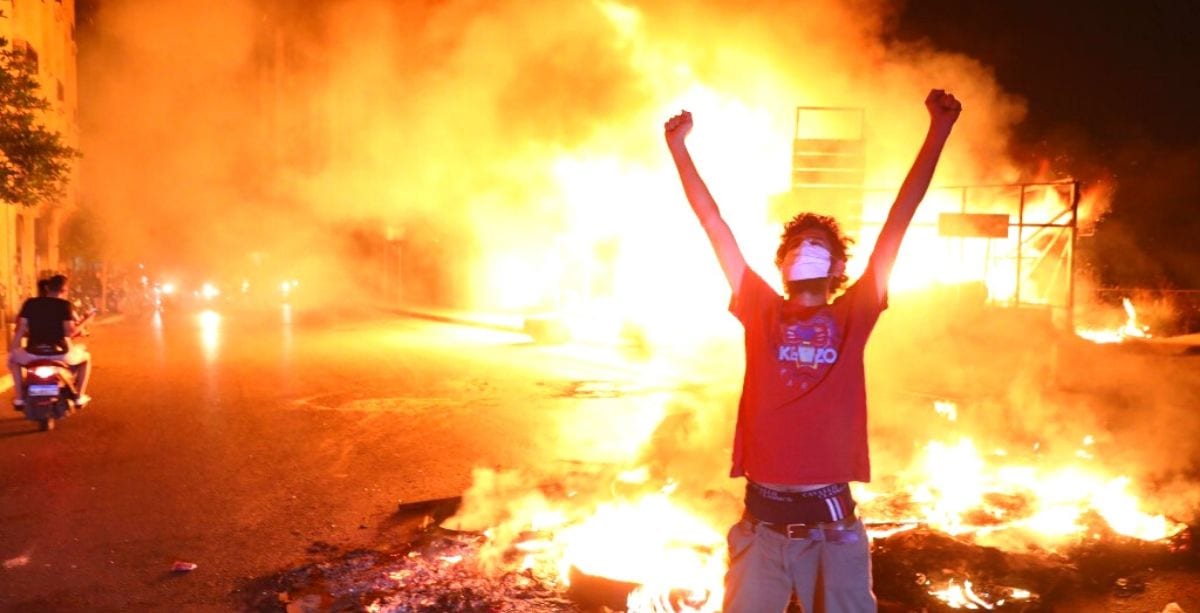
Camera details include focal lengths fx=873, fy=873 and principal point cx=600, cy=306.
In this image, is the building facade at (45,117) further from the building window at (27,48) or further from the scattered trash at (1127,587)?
the scattered trash at (1127,587)

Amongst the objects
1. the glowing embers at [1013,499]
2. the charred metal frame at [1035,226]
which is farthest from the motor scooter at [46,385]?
the charred metal frame at [1035,226]

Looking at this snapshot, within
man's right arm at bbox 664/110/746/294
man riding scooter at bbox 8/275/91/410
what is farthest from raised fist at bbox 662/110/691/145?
man riding scooter at bbox 8/275/91/410

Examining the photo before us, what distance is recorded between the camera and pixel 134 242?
28.7 m

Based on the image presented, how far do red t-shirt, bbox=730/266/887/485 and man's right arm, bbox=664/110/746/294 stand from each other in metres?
0.11

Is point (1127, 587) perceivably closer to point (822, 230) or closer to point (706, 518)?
point (706, 518)

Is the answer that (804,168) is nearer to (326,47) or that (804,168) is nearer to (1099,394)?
(1099,394)

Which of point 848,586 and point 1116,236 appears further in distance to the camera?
point 1116,236

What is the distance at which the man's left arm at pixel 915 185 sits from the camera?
2506 millimetres

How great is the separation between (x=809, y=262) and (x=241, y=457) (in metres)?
5.77

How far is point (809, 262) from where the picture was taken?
8.10 ft

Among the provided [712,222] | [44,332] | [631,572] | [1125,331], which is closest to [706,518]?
[631,572]

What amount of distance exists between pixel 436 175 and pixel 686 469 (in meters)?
15.6

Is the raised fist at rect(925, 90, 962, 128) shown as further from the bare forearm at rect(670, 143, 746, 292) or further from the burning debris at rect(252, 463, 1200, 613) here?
the burning debris at rect(252, 463, 1200, 613)

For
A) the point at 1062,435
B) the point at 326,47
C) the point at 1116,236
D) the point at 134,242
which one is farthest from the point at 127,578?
the point at 134,242
